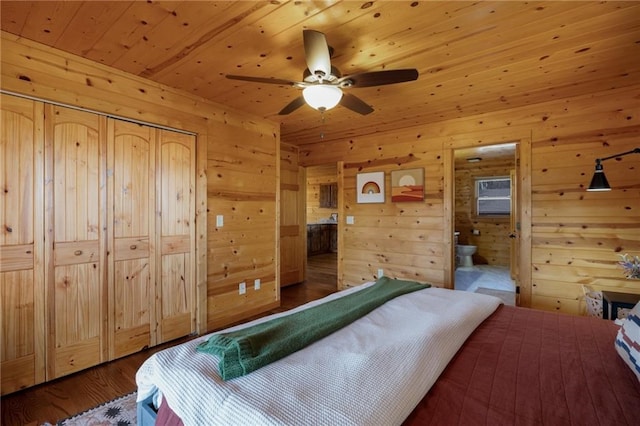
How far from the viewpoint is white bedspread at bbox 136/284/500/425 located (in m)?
0.88

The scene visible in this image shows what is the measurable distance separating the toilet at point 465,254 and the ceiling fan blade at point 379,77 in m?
5.37

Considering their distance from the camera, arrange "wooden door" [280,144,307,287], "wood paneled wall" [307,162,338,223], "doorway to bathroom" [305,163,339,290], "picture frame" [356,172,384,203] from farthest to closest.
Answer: "wood paneled wall" [307,162,338,223] → "doorway to bathroom" [305,163,339,290] → "wooden door" [280,144,307,287] → "picture frame" [356,172,384,203]

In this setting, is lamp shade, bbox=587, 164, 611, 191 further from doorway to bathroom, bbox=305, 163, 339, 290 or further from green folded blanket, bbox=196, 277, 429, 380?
doorway to bathroom, bbox=305, 163, 339, 290

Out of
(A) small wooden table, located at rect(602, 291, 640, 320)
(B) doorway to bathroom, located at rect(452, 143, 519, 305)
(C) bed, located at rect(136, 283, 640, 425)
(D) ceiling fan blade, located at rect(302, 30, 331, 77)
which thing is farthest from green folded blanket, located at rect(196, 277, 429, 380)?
(B) doorway to bathroom, located at rect(452, 143, 519, 305)

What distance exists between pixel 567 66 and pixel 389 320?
2.49 metres

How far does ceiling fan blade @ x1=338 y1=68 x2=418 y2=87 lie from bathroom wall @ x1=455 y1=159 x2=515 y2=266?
5417mm

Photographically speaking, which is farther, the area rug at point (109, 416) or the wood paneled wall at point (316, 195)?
the wood paneled wall at point (316, 195)

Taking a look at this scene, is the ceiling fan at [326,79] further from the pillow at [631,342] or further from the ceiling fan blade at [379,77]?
the pillow at [631,342]

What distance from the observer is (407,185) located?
4012mm

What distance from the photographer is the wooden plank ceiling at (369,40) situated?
69.2 inches

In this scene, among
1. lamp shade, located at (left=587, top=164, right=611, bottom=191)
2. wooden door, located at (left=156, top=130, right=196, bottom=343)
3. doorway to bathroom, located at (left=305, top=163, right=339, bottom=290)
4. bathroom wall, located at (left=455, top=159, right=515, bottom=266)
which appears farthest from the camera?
doorway to bathroom, located at (left=305, top=163, right=339, bottom=290)

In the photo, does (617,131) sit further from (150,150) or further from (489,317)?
(150,150)

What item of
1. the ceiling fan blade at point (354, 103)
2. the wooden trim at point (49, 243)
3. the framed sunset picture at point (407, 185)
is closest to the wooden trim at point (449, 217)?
the framed sunset picture at point (407, 185)

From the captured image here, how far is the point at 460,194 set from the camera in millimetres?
7012
